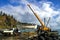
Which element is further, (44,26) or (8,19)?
(8,19)

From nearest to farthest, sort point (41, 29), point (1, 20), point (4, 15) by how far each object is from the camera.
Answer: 1. point (41, 29)
2. point (1, 20)
3. point (4, 15)

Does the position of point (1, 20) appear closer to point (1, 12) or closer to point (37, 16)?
point (1, 12)

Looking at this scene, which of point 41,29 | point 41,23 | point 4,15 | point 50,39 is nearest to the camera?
point 50,39

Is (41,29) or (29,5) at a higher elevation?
(29,5)

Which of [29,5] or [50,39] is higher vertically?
[29,5]

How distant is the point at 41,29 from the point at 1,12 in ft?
265

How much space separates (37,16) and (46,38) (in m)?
41.5

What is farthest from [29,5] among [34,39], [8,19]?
[8,19]

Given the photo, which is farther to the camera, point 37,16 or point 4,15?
point 4,15

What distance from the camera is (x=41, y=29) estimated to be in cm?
8712

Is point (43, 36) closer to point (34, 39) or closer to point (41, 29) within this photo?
point (34, 39)

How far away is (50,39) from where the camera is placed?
57.9 meters

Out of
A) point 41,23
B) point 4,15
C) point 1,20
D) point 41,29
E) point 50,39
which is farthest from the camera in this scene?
point 4,15

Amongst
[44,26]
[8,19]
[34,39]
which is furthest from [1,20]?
[34,39]
